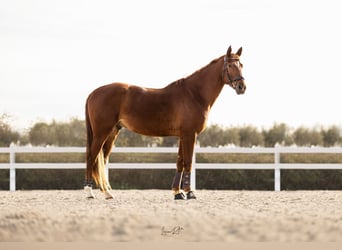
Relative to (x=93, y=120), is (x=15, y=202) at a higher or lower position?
lower

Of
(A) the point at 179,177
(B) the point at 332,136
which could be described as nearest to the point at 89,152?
(A) the point at 179,177

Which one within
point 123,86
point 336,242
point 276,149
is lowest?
point 336,242

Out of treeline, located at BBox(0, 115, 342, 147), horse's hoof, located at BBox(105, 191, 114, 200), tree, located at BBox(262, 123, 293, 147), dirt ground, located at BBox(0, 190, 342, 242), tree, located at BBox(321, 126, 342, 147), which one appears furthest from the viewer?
tree, located at BBox(321, 126, 342, 147)

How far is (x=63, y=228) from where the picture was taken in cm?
835

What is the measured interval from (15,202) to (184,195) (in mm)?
3121

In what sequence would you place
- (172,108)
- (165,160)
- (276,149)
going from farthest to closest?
(165,160) < (276,149) < (172,108)

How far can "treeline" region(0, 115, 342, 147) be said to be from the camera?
20938 mm

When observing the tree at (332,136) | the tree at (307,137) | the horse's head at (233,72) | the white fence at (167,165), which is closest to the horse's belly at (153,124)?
the horse's head at (233,72)

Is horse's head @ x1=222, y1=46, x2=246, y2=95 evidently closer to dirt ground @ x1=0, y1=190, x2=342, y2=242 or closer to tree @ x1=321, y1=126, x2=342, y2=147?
dirt ground @ x1=0, y1=190, x2=342, y2=242

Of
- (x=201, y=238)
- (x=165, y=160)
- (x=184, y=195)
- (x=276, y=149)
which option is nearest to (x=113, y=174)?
(x=165, y=160)

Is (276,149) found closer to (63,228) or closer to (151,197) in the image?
(151,197)

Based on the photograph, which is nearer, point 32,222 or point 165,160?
point 32,222

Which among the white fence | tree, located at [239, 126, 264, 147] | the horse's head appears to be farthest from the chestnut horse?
tree, located at [239, 126, 264, 147]

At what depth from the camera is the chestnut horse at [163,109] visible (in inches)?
466
